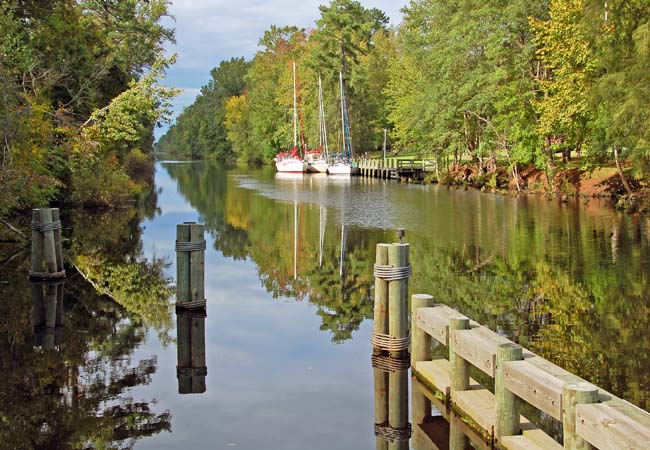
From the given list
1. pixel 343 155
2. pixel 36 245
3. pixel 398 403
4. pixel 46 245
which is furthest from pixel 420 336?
pixel 343 155

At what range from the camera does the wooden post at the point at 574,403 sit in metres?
6.12

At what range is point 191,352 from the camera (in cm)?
1167

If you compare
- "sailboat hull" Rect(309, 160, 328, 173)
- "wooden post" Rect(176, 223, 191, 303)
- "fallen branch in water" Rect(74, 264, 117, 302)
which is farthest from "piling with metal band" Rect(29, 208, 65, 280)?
"sailboat hull" Rect(309, 160, 328, 173)

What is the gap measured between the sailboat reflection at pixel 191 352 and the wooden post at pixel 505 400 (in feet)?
13.3

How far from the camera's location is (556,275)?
59.2ft

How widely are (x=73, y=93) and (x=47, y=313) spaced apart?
2160 centimetres

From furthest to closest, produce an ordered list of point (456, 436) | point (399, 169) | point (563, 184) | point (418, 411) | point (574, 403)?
point (399, 169), point (563, 184), point (418, 411), point (456, 436), point (574, 403)

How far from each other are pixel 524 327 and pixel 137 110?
72.7 feet

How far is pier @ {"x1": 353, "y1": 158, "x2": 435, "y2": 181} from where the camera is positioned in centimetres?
6675

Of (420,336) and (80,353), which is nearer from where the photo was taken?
(420,336)

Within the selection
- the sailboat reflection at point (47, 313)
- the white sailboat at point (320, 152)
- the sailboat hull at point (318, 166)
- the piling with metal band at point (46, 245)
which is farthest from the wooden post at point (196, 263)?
the white sailboat at point (320, 152)

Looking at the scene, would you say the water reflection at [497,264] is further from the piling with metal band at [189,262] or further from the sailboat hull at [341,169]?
the sailboat hull at [341,169]

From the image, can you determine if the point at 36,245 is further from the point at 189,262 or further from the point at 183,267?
the point at 189,262

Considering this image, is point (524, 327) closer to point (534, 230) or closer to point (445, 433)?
point (445, 433)
